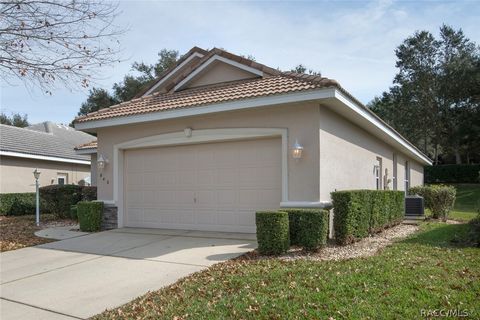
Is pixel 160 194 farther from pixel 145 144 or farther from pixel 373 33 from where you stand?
pixel 373 33

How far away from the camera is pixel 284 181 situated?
922 centimetres

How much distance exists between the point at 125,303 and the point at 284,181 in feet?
16.2

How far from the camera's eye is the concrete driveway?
5422mm

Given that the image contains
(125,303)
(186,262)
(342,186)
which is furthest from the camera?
(342,186)

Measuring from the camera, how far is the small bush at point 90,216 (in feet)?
37.8

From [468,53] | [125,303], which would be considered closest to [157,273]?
[125,303]

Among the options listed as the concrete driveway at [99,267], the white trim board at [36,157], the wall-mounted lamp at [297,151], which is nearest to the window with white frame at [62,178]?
the white trim board at [36,157]

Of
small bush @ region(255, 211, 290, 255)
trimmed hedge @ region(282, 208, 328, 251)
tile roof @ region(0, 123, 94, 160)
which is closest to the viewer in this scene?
small bush @ region(255, 211, 290, 255)

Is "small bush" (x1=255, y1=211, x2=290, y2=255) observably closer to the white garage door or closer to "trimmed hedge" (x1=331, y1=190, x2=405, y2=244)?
"trimmed hedge" (x1=331, y1=190, x2=405, y2=244)

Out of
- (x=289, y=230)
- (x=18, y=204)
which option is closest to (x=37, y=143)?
(x=18, y=204)

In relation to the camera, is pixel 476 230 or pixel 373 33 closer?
pixel 476 230

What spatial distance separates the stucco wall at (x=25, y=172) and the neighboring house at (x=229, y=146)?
9.10 meters

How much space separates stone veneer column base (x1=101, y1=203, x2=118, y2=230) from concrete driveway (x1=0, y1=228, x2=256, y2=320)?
4.24 feet

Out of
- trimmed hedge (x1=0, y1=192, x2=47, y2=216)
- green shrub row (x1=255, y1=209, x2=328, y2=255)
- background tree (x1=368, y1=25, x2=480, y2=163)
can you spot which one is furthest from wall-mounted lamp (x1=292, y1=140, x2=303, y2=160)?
background tree (x1=368, y1=25, x2=480, y2=163)
